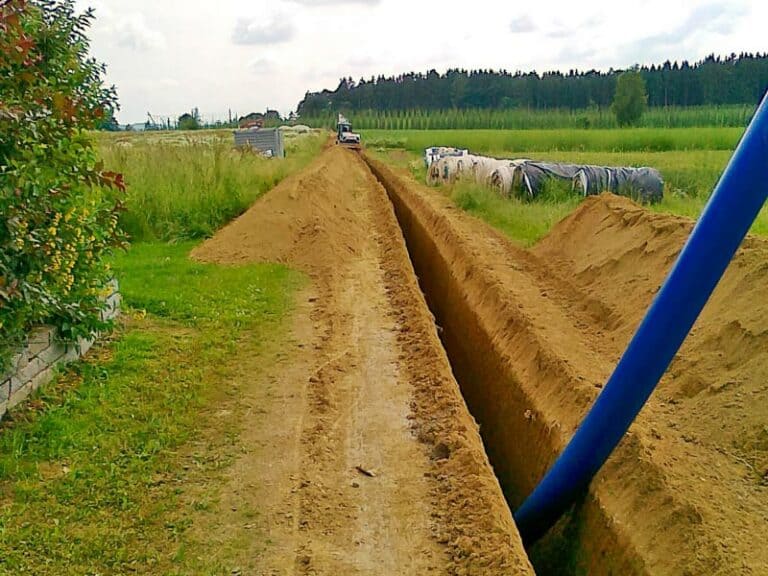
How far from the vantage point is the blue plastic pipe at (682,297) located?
10.2 ft

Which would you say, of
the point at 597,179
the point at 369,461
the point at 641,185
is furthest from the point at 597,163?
the point at 369,461

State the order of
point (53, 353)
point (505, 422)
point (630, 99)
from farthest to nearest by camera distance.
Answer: point (630, 99) → point (505, 422) → point (53, 353)

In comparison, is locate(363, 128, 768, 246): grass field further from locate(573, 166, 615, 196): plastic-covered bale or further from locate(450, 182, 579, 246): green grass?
locate(573, 166, 615, 196): plastic-covered bale

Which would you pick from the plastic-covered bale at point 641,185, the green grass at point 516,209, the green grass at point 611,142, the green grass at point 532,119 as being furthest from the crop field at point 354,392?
the green grass at point 532,119

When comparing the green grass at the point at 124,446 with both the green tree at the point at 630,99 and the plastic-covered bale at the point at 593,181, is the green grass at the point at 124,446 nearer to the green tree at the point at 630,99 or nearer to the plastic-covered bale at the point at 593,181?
the plastic-covered bale at the point at 593,181

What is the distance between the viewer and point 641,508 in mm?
4547

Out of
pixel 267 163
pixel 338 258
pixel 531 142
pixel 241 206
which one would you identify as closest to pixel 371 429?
pixel 338 258

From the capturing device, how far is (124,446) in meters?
4.71

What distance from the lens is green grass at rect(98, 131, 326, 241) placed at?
13258mm

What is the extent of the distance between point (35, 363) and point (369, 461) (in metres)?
2.42

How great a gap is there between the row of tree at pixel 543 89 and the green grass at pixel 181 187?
29642 millimetres

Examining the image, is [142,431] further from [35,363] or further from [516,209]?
[516,209]

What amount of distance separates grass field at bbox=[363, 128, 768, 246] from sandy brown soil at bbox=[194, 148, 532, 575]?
5341 millimetres

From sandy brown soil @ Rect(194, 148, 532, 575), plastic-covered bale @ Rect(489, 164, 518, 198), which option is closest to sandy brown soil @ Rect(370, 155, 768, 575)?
sandy brown soil @ Rect(194, 148, 532, 575)
